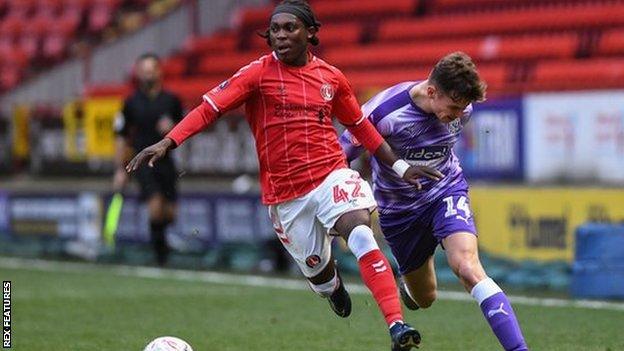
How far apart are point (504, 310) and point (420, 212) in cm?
131

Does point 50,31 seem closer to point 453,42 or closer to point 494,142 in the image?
point 453,42

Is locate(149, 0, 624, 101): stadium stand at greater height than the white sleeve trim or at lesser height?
lesser

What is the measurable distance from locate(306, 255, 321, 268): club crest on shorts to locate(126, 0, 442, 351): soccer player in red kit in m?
0.07

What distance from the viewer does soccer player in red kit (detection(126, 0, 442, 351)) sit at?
8.55 meters

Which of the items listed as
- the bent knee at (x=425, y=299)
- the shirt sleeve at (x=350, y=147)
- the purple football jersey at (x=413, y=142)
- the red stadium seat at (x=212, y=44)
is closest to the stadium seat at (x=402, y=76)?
the red stadium seat at (x=212, y=44)

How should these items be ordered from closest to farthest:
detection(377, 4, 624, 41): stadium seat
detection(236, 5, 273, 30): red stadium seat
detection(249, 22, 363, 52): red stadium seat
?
detection(377, 4, 624, 41): stadium seat
detection(249, 22, 363, 52): red stadium seat
detection(236, 5, 273, 30): red stadium seat

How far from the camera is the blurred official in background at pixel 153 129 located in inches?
647

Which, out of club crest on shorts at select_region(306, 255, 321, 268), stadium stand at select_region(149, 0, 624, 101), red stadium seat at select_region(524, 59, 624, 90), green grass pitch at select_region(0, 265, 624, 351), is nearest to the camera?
club crest on shorts at select_region(306, 255, 321, 268)

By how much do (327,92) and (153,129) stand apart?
26.3ft

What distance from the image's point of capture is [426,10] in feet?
65.0

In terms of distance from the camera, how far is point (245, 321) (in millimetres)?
11070

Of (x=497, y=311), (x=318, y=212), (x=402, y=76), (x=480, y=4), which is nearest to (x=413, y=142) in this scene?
(x=318, y=212)

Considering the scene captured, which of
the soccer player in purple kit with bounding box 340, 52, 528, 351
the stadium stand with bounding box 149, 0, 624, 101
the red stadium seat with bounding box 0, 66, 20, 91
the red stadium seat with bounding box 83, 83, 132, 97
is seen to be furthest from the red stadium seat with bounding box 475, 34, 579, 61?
the red stadium seat with bounding box 0, 66, 20, 91

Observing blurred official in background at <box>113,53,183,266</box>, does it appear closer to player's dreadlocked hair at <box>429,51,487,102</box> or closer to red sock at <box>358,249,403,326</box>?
red sock at <box>358,249,403,326</box>
